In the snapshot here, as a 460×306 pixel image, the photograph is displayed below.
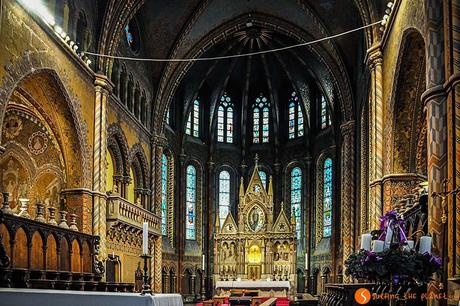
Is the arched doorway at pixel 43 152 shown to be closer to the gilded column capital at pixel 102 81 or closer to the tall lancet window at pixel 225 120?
the gilded column capital at pixel 102 81

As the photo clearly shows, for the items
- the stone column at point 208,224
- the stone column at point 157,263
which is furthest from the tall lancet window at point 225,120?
the stone column at point 157,263

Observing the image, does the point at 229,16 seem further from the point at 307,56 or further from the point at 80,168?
the point at 80,168

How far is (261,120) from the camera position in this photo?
41094mm

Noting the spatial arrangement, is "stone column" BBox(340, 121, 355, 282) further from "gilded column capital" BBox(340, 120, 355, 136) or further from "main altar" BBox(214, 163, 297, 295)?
"main altar" BBox(214, 163, 297, 295)


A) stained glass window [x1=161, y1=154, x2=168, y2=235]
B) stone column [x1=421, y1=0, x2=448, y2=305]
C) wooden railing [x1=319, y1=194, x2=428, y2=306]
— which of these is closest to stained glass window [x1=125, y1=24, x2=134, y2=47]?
stained glass window [x1=161, y1=154, x2=168, y2=235]

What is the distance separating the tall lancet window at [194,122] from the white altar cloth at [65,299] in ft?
104

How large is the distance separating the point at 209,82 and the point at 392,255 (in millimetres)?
31284

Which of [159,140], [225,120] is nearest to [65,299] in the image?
[159,140]

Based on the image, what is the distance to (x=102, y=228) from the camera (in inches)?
939

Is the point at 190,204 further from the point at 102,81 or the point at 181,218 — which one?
the point at 102,81

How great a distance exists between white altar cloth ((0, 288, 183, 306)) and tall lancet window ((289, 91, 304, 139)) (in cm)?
3253

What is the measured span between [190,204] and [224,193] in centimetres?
243

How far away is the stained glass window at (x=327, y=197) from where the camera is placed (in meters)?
36.8

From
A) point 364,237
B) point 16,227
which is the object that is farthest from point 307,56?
point 364,237
